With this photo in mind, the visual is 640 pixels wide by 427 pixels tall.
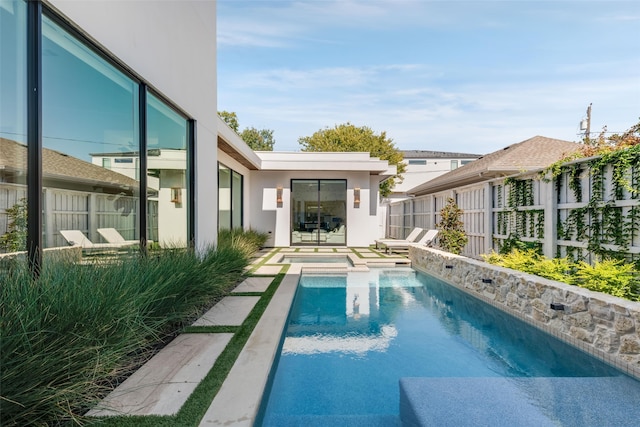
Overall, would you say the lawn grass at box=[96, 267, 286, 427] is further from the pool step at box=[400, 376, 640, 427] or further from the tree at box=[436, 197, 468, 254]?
the tree at box=[436, 197, 468, 254]

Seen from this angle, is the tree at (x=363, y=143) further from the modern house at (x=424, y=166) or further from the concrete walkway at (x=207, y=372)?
the concrete walkway at (x=207, y=372)

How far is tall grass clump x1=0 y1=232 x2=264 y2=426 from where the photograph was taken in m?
1.90

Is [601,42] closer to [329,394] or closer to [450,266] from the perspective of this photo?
[450,266]

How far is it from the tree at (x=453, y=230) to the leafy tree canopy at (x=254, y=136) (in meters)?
34.4

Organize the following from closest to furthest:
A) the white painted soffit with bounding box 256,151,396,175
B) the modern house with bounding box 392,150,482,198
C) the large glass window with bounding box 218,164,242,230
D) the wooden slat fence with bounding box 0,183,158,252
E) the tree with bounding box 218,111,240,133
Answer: the wooden slat fence with bounding box 0,183,158,252 → the large glass window with bounding box 218,164,242,230 → the white painted soffit with bounding box 256,151,396,175 → the modern house with bounding box 392,150,482,198 → the tree with bounding box 218,111,240,133

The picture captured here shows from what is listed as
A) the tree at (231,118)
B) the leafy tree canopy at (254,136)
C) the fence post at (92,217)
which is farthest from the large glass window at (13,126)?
the tree at (231,118)

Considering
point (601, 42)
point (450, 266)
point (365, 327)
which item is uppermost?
point (601, 42)

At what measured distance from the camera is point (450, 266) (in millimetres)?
7895

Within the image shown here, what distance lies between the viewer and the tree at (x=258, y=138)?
4559cm

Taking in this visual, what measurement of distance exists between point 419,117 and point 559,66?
→ 9.35 metres

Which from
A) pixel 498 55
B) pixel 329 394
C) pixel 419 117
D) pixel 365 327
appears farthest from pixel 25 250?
pixel 419 117

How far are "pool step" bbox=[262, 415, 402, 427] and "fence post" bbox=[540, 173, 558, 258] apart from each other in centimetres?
457

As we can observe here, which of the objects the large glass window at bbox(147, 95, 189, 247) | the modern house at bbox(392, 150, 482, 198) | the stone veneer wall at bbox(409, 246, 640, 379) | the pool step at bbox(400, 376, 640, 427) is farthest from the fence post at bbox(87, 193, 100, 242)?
the modern house at bbox(392, 150, 482, 198)

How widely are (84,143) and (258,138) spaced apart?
4441 centimetres
